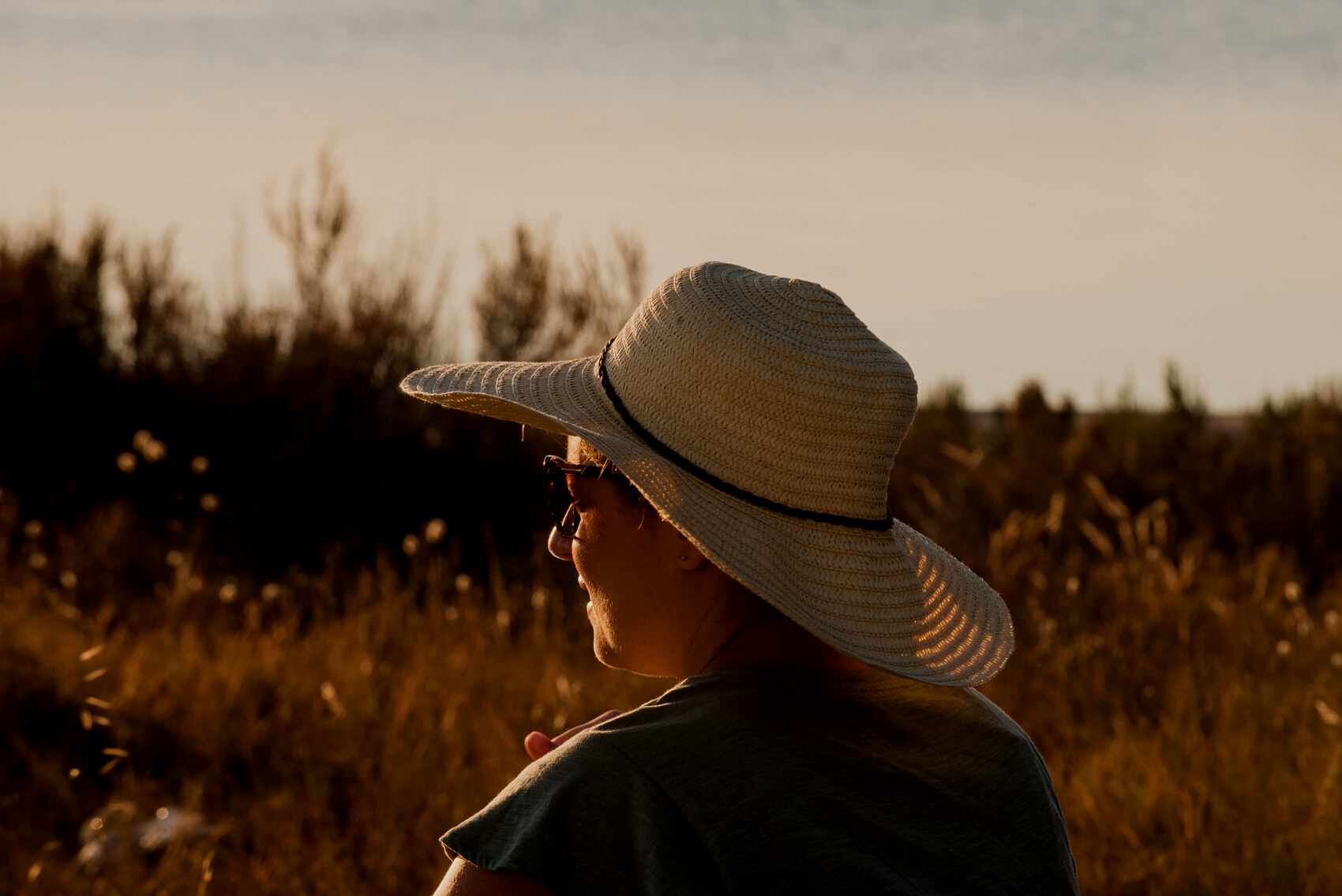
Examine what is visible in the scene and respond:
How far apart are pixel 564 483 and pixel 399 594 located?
4.90 m

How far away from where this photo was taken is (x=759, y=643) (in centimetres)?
152

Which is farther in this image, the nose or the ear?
the nose

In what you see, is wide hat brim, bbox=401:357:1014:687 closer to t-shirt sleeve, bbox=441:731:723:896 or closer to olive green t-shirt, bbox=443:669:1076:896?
olive green t-shirt, bbox=443:669:1076:896

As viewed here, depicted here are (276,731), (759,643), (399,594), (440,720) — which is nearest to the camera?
(759,643)

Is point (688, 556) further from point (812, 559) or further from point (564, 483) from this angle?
point (564, 483)

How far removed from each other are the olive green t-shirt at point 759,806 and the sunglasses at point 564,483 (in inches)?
14.1

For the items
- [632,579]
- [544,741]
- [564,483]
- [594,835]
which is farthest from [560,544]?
Result: [594,835]

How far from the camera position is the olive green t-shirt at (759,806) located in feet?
4.03

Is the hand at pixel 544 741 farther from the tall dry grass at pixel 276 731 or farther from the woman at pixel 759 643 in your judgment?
the tall dry grass at pixel 276 731

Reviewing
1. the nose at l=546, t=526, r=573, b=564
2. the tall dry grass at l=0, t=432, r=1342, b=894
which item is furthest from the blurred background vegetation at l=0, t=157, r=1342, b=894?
the nose at l=546, t=526, r=573, b=564

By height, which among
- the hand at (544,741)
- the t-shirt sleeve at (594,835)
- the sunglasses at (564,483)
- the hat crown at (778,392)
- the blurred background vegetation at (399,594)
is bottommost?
the blurred background vegetation at (399,594)

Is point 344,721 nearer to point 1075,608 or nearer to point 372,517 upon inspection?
point 1075,608

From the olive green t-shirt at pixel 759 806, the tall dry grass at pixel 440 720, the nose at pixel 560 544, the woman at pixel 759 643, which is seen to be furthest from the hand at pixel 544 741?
the tall dry grass at pixel 440 720

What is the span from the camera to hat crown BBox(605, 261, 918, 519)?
157 cm
